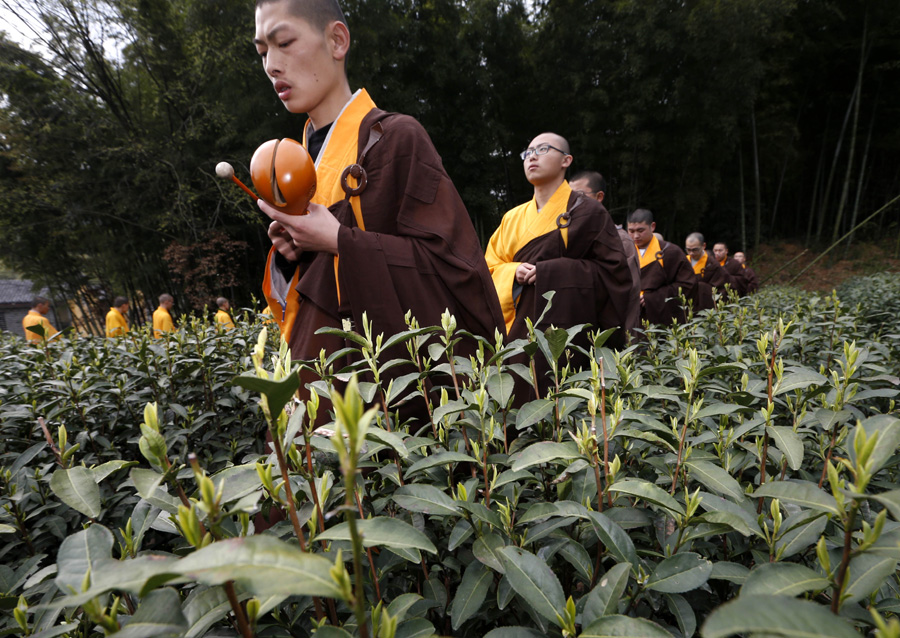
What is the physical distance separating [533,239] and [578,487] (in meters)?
2.76

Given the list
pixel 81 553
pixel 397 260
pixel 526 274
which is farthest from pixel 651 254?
pixel 81 553

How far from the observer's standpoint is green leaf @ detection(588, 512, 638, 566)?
583 millimetres

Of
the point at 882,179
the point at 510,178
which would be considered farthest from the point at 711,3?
the point at 882,179

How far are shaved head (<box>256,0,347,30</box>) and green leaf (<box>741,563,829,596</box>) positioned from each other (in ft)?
6.23

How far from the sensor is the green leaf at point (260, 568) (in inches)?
13.4

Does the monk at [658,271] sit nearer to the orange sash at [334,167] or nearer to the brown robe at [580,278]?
the brown robe at [580,278]

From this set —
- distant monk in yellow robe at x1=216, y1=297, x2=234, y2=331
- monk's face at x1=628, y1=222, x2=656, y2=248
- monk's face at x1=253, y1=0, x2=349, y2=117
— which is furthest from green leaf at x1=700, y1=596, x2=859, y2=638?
monk's face at x1=628, y1=222, x2=656, y2=248

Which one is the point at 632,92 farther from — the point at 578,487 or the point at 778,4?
the point at 578,487

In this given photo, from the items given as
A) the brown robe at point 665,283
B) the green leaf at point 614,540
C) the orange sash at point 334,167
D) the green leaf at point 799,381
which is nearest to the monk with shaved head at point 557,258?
the orange sash at point 334,167

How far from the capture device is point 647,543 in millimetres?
796

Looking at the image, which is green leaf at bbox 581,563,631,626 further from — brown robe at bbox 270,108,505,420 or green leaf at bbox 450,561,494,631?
brown robe at bbox 270,108,505,420

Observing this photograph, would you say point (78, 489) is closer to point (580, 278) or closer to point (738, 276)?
point (580, 278)

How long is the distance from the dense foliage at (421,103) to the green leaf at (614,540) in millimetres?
11810

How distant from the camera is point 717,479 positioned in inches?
27.2
